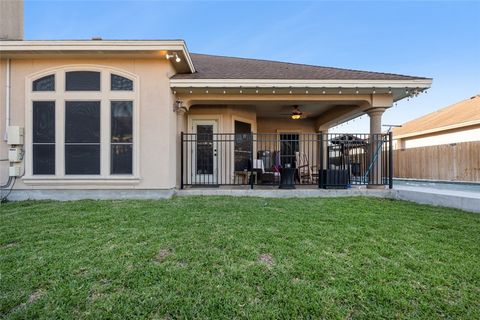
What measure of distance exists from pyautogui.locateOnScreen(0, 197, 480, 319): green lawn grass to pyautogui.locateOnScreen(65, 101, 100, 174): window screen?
5.51 ft

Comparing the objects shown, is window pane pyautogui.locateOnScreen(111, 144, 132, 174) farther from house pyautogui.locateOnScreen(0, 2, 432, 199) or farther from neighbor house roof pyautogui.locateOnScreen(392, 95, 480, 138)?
neighbor house roof pyautogui.locateOnScreen(392, 95, 480, 138)

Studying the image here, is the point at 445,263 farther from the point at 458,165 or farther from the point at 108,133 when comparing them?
the point at 458,165

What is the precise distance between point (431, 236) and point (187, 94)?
5776mm

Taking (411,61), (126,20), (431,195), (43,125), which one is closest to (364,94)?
(431,195)

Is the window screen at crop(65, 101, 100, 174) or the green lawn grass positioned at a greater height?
the window screen at crop(65, 101, 100, 174)

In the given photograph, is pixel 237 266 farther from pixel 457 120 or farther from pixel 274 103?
pixel 457 120

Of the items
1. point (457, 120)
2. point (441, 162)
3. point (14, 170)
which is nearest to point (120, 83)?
point (14, 170)

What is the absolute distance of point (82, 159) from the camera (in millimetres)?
5949

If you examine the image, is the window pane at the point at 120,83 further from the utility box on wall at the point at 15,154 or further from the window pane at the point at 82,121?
the utility box on wall at the point at 15,154

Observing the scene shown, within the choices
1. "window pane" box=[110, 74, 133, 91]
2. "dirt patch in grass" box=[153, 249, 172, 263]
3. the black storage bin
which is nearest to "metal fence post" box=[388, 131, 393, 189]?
the black storage bin

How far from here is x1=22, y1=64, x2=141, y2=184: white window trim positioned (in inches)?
233

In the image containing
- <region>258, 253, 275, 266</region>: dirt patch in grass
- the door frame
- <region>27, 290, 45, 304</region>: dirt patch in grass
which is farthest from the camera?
the door frame

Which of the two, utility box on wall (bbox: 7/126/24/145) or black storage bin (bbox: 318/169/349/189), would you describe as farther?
black storage bin (bbox: 318/169/349/189)

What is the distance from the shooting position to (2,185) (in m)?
5.96
